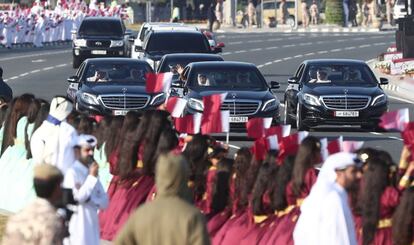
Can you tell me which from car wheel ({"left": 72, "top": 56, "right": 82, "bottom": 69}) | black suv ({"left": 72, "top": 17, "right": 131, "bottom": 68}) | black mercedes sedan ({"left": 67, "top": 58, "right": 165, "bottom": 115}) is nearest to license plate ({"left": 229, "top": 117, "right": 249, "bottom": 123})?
black mercedes sedan ({"left": 67, "top": 58, "right": 165, "bottom": 115})

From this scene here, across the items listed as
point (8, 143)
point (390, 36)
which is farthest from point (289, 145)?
point (390, 36)

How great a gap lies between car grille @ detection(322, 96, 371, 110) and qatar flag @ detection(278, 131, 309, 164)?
15.2 meters

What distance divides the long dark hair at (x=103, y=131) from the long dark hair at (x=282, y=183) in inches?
143

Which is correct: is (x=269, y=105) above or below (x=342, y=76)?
below

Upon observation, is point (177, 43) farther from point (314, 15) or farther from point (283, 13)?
point (283, 13)

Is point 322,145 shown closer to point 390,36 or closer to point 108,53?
point 108,53

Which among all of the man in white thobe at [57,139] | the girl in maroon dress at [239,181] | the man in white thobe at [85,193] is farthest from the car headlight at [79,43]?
the man in white thobe at [85,193]

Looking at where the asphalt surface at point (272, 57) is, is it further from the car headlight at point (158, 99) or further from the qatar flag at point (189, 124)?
the qatar flag at point (189, 124)

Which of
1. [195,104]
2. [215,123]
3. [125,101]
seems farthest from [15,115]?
[125,101]

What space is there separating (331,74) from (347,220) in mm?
20430

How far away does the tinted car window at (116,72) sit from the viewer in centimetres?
3136

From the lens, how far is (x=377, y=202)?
12.9 metres

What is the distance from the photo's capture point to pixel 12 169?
19.9 m

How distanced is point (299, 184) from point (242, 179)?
1196mm
